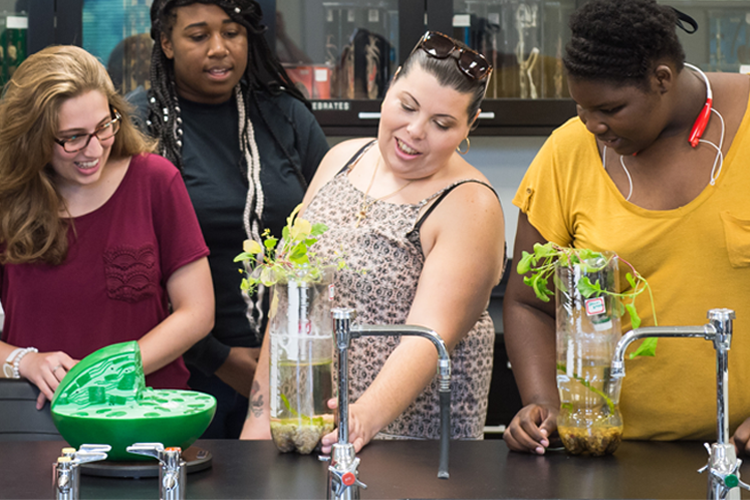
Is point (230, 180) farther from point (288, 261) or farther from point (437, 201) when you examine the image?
point (288, 261)

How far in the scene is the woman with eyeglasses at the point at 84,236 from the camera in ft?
5.41

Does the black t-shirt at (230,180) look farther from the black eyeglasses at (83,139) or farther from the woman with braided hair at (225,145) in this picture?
the black eyeglasses at (83,139)

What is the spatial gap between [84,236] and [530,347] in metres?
0.96

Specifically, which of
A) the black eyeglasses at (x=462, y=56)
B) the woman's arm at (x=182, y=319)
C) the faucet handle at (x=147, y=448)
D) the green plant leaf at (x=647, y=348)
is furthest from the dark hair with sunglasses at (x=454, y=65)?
the faucet handle at (x=147, y=448)

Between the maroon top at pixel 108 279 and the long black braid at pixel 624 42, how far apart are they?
0.92m

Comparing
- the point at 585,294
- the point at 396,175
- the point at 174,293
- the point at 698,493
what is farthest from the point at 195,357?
the point at 698,493

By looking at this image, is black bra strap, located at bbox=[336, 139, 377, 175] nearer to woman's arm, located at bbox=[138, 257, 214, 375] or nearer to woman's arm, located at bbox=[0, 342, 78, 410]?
woman's arm, located at bbox=[138, 257, 214, 375]

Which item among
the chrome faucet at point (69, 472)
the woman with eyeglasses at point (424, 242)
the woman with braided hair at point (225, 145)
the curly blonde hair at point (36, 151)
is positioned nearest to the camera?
the chrome faucet at point (69, 472)

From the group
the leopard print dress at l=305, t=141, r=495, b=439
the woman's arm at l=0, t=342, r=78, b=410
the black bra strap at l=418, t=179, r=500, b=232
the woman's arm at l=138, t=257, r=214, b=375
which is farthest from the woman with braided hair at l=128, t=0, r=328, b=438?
the black bra strap at l=418, t=179, r=500, b=232

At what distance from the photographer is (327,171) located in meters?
1.68

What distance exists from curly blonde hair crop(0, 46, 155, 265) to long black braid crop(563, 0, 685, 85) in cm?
100

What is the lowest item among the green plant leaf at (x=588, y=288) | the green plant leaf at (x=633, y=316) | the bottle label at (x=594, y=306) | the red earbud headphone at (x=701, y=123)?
the green plant leaf at (x=633, y=316)

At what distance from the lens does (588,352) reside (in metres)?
1.20

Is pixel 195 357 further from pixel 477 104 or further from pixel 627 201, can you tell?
pixel 627 201
